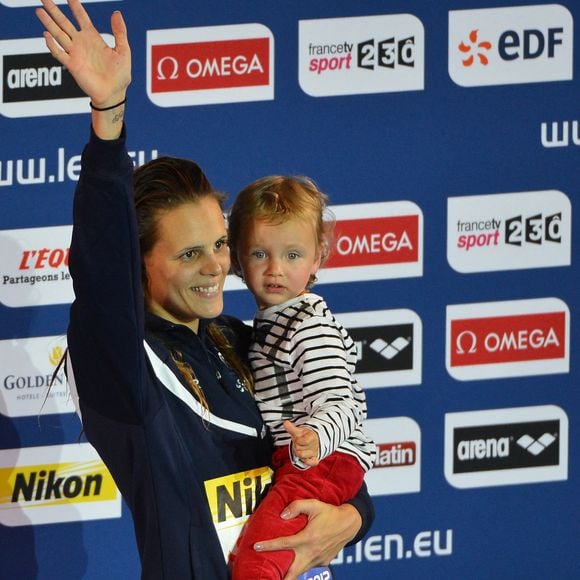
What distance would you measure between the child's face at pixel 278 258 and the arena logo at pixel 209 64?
2.72ft

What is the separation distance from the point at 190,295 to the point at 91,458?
1.17 metres

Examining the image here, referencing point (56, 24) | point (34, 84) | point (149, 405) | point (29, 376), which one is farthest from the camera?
point (29, 376)

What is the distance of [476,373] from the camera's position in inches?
125

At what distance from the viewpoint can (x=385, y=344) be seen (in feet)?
10.2

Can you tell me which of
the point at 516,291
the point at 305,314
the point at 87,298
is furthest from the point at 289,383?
the point at 516,291

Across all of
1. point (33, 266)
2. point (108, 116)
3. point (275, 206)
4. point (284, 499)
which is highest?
point (108, 116)

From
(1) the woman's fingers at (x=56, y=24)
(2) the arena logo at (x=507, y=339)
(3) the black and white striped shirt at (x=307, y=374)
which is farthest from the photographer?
(2) the arena logo at (x=507, y=339)

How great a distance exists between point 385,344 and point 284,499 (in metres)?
1.17

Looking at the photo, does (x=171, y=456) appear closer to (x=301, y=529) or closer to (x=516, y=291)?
(x=301, y=529)

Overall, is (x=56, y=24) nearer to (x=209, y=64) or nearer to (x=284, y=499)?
(x=284, y=499)

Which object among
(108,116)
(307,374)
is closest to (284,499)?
(307,374)

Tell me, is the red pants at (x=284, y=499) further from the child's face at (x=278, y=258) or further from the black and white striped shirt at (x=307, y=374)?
the child's face at (x=278, y=258)

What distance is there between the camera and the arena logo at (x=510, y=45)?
3.02m

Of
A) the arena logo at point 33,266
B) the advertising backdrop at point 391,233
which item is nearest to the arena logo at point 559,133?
the advertising backdrop at point 391,233
